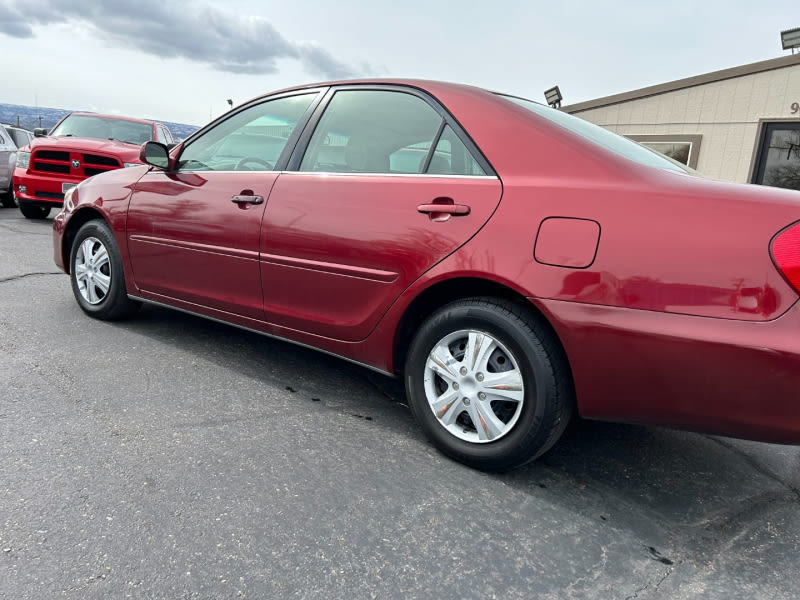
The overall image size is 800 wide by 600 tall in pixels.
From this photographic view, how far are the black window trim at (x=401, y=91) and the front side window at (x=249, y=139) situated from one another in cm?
11

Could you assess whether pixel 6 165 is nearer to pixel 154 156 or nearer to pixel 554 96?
pixel 154 156

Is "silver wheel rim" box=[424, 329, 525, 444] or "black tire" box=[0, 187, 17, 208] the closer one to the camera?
"silver wheel rim" box=[424, 329, 525, 444]

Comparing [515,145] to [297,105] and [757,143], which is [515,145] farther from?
[757,143]

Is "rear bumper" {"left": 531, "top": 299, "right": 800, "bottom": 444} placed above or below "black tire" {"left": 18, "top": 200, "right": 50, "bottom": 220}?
above

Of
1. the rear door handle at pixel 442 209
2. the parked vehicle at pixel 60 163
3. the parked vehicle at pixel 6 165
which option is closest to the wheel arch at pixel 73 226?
the rear door handle at pixel 442 209

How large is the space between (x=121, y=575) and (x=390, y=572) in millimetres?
760

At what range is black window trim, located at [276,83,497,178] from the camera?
2.51 m

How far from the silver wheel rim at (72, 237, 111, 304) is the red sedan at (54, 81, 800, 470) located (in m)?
0.84

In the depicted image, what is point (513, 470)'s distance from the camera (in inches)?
98.9

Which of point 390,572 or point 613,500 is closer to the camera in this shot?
point 390,572

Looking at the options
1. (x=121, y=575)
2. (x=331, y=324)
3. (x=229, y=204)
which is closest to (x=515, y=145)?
(x=331, y=324)

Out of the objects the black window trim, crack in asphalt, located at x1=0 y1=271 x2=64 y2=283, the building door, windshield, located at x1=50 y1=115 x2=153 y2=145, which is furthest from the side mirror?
the building door

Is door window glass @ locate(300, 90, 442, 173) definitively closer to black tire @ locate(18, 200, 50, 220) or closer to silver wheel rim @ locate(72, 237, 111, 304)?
silver wheel rim @ locate(72, 237, 111, 304)

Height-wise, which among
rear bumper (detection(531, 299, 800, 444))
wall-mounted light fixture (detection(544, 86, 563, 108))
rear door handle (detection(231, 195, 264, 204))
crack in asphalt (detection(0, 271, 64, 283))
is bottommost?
crack in asphalt (detection(0, 271, 64, 283))
